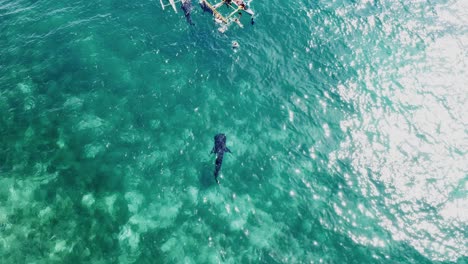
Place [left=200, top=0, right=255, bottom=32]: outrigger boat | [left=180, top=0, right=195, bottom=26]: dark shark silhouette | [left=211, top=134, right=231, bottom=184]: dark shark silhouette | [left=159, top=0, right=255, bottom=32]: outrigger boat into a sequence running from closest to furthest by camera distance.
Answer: [left=211, top=134, right=231, bottom=184]: dark shark silhouette < [left=200, top=0, right=255, bottom=32]: outrigger boat < [left=159, top=0, right=255, bottom=32]: outrigger boat < [left=180, top=0, right=195, bottom=26]: dark shark silhouette

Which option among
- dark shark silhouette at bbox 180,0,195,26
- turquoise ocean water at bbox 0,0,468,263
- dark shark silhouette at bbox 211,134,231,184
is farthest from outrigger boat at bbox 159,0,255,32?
dark shark silhouette at bbox 211,134,231,184

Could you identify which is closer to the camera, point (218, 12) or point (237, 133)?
point (237, 133)

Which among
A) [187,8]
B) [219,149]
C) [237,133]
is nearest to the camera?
[219,149]

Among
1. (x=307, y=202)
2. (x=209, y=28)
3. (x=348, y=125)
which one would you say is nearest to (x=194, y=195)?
(x=307, y=202)

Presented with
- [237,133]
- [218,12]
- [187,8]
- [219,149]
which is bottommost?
[219,149]

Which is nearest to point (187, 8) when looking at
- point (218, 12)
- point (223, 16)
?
point (218, 12)

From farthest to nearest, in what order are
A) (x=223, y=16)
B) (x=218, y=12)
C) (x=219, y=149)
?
1. (x=223, y=16)
2. (x=218, y=12)
3. (x=219, y=149)

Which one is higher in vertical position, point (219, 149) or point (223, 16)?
point (223, 16)

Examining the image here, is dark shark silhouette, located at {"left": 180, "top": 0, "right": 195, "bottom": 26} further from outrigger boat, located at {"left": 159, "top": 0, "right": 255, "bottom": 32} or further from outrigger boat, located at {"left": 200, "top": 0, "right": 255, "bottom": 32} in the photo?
outrigger boat, located at {"left": 200, "top": 0, "right": 255, "bottom": 32}

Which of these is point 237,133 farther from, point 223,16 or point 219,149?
point 223,16
